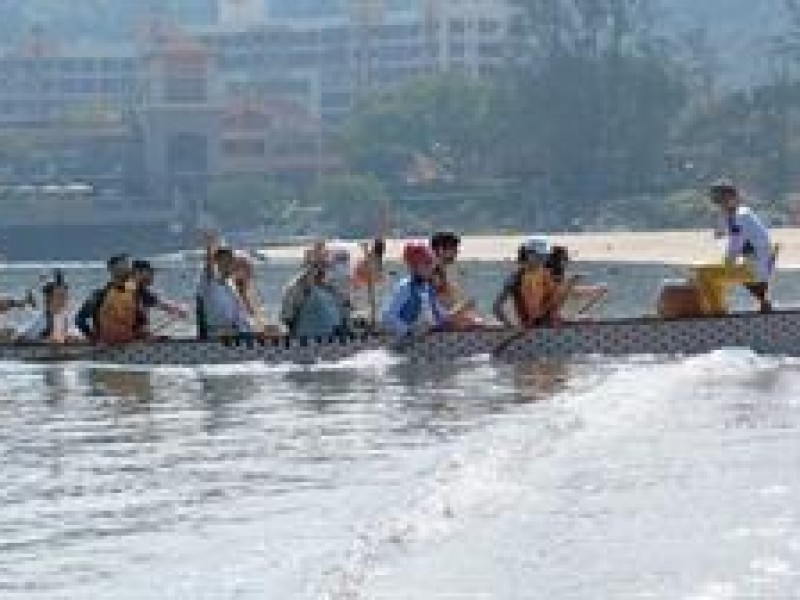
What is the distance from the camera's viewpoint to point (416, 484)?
42.8 feet

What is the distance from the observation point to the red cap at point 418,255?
2212cm

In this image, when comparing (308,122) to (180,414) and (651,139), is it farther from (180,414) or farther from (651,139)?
(180,414)

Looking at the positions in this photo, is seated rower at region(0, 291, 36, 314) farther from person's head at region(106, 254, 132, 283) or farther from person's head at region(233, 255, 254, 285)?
person's head at region(233, 255, 254, 285)

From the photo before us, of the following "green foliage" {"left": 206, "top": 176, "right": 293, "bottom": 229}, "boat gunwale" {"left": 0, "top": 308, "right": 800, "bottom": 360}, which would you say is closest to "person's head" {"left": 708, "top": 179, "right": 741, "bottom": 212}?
"boat gunwale" {"left": 0, "top": 308, "right": 800, "bottom": 360}

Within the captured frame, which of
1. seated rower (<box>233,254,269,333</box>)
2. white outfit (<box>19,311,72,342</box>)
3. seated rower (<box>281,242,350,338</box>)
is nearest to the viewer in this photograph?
seated rower (<box>281,242,350,338</box>)

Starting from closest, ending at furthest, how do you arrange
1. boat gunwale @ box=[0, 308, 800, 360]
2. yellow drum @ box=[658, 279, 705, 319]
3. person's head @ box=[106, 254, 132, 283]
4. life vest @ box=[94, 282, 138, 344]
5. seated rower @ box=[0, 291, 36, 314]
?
boat gunwale @ box=[0, 308, 800, 360], yellow drum @ box=[658, 279, 705, 319], person's head @ box=[106, 254, 132, 283], life vest @ box=[94, 282, 138, 344], seated rower @ box=[0, 291, 36, 314]

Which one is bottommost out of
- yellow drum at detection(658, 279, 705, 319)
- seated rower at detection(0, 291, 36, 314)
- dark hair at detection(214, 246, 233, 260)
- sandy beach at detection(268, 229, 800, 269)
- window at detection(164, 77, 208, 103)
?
sandy beach at detection(268, 229, 800, 269)

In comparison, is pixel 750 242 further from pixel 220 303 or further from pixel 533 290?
pixel 220 303

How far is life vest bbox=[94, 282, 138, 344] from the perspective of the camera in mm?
23188

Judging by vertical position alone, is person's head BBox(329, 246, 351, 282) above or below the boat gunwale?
above

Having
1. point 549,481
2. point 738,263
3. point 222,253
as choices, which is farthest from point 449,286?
point 549,481

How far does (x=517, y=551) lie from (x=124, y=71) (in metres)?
191

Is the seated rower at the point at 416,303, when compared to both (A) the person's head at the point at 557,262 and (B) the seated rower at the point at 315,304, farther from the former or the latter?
(A) the person's head at the point at 557,262

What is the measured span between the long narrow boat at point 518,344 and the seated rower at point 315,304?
28cm
